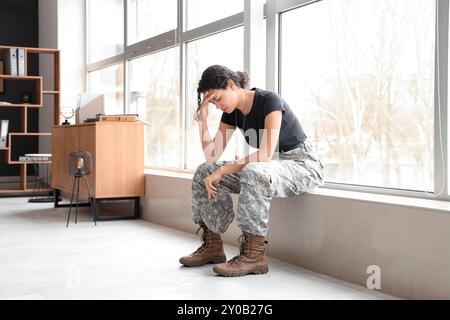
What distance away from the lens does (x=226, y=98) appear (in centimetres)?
304

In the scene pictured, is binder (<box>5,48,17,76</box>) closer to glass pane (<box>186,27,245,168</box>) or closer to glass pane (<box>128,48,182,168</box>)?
glass pane (<box>128,48,182,168</box>)

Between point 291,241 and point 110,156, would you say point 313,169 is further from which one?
point 110,156

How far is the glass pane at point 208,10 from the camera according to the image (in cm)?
442

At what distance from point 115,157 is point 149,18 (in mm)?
1668

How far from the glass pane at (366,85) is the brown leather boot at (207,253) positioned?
0.79 metres

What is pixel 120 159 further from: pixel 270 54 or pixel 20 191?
pixel 20 191

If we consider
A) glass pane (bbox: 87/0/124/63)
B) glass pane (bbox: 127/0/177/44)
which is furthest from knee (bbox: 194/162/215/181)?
glass pane (bbox: 87/0/124/63)

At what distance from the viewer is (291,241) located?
10.7 ft

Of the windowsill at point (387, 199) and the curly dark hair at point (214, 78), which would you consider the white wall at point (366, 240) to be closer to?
the windowsill at point (387, 199)

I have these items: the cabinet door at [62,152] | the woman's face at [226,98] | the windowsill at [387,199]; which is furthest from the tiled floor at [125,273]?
the cabinet door at [62,152]

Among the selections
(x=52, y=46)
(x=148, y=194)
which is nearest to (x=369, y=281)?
(x=148, y=194)

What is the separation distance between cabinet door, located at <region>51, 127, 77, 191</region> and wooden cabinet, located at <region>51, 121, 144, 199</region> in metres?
0.28

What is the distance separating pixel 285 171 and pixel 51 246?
1.66 m

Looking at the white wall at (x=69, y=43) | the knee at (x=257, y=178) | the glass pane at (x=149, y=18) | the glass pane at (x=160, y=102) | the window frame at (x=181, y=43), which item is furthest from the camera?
the white wall at (x=69, y=43)
